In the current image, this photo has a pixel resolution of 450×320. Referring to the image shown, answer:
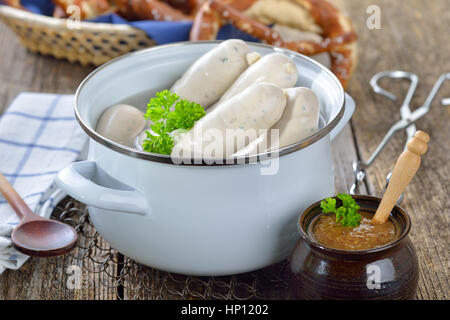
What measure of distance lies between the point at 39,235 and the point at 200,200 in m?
0.32

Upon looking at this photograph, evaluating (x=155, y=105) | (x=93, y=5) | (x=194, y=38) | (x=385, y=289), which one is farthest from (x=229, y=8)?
(x=385, y=289)

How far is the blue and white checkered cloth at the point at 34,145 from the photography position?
3.54 feet

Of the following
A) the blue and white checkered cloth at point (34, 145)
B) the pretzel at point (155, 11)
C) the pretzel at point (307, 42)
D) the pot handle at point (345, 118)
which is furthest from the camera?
the pretzel at point (155, 11)

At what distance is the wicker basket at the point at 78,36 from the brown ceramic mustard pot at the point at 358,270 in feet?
2.73

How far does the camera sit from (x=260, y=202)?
0.84 m

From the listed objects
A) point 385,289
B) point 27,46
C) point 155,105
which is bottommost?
point 27,46

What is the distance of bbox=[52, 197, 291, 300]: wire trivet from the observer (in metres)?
0.93

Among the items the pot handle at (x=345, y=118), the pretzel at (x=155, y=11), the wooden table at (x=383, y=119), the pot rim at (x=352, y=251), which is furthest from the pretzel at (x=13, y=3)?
the pot rim at (x=352, y=251)

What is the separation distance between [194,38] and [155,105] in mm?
538

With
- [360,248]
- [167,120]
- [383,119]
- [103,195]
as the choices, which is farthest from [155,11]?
[360,248]

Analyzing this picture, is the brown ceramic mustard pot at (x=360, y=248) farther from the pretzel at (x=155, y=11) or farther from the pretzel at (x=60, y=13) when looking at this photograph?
the pretzel at (x=60, y=13)

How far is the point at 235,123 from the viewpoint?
2.90 feet

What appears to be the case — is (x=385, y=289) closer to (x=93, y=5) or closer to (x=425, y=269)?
(x=425, y=269)

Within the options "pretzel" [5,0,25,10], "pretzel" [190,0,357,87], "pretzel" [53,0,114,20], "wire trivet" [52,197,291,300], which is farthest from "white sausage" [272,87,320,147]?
"pretzel" [5,0,25,10]
